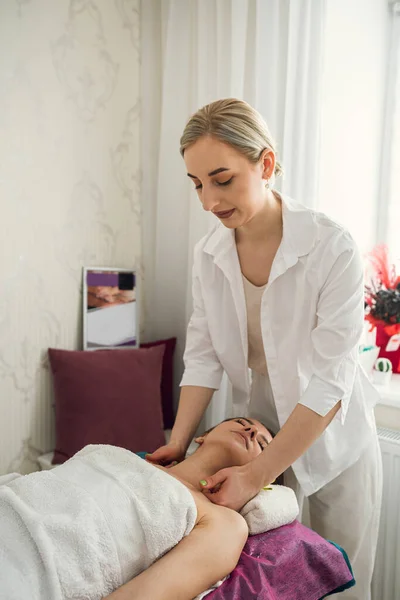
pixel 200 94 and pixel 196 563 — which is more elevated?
pixel 200 94

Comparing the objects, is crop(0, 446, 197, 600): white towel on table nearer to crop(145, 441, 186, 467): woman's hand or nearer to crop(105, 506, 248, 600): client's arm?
crop(105, 506, 248, 600): client's arm

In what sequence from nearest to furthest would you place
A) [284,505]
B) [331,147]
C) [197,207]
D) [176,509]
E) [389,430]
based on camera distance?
[176,509] < [284,505] < [389,430] < [331,147] < [197,207]

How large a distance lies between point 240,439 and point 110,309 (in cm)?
97

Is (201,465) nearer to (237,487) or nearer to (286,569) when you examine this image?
(237,487)

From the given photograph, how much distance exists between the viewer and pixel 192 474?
1417mm

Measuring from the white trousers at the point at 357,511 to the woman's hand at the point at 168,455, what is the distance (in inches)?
16.9

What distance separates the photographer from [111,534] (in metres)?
1.02

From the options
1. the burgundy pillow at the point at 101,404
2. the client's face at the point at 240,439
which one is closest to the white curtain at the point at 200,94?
the burgundy pillow at the point at 101,404

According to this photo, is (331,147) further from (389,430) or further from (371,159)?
(389,430)

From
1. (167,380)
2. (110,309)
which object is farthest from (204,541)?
(110,309)

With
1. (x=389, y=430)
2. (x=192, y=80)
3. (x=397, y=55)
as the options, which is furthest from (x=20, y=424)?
(x=397, y=55)

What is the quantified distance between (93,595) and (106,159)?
1684mm

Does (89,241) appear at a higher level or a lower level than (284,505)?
higher

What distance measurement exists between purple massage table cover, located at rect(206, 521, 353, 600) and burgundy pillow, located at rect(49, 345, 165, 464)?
2.67 ft
